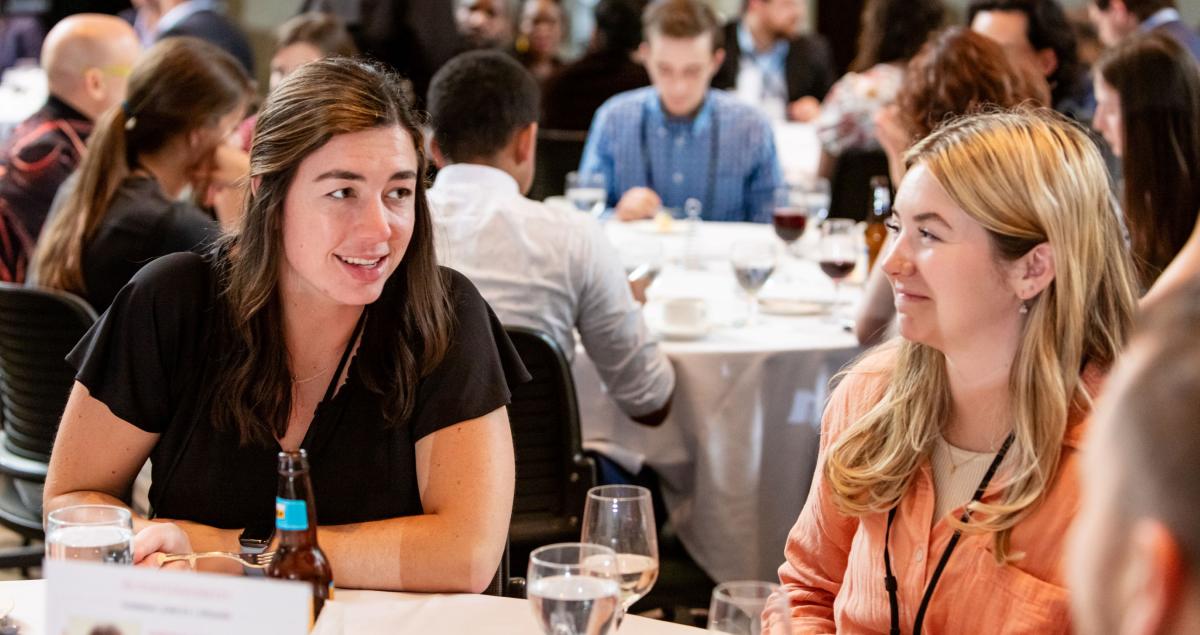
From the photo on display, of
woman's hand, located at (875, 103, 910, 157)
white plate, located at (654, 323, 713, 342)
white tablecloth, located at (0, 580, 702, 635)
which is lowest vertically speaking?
white tablecloth, located at (0, 580, 702, 635)

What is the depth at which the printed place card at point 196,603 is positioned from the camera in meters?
1.10

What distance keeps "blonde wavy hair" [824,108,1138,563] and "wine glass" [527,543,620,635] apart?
0.57 m

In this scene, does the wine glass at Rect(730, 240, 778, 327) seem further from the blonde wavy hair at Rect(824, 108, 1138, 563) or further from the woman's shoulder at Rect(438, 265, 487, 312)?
the blonde wavy hair at Rect(824, 108, 1138, 563)

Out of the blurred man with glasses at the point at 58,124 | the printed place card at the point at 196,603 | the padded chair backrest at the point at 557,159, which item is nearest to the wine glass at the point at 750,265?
the blurred man with glasses at the point at 58,124

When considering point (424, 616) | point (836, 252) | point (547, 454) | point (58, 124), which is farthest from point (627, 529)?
point (58, 124)

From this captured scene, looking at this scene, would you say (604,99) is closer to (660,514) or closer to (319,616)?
(660,514)

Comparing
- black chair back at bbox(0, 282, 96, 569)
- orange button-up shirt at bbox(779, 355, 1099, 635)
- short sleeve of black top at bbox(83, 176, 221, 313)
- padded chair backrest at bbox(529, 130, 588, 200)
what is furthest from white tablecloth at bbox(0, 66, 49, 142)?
orange button-up shirt at bbox(779, 355, 1099, 635)

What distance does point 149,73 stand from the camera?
11.3 feet

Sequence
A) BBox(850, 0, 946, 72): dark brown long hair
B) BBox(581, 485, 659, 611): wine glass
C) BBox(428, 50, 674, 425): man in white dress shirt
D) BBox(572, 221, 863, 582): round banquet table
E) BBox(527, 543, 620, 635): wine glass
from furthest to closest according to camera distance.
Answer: BBox(850, 0, 946, 72): dark brown long hair
BBox(572, 221, 863, 582): round banquet table
BBox(428, 50, 674, 425): man in white dress shirt
BBox(581, 485, 659, 611): wine glass
BBox(527, 543, 620, 635): wine glass

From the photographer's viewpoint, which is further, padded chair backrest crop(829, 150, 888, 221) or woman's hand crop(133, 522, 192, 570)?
padded chair backrest crop(829, 150, 888, 221)

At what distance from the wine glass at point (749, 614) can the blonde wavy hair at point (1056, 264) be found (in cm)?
44

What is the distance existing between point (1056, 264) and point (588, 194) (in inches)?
118

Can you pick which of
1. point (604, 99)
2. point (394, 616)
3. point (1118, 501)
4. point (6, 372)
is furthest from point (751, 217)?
point (1118, 501)

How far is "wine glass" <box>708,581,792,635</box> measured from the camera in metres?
1.33
